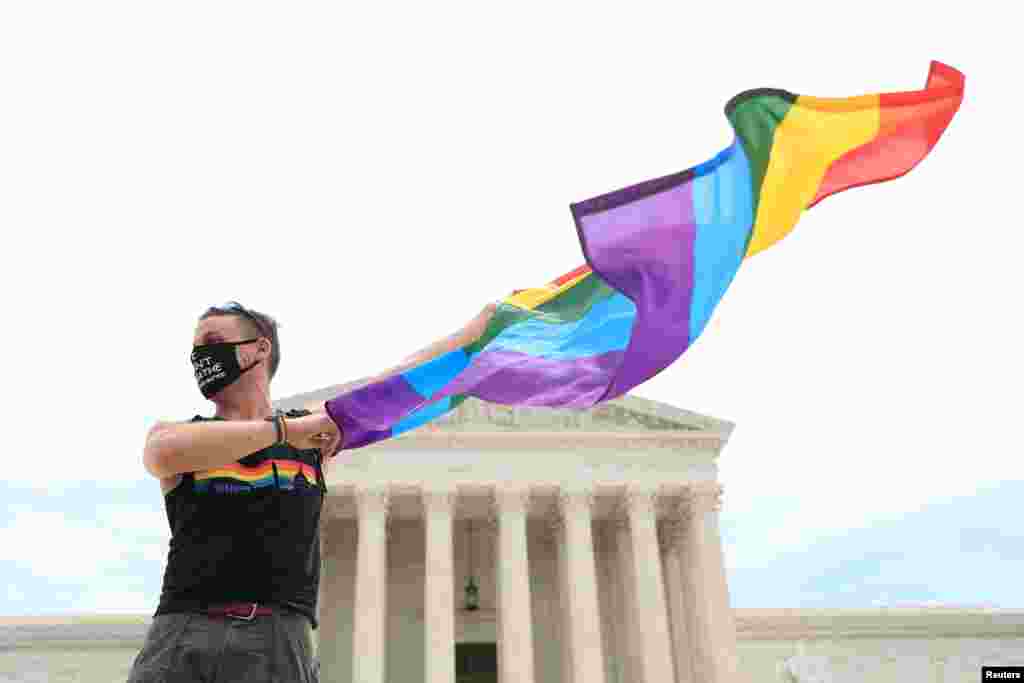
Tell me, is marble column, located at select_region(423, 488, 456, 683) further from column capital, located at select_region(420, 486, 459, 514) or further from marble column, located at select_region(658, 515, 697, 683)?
marble column, located at select_region(658, 515, 697, 683)

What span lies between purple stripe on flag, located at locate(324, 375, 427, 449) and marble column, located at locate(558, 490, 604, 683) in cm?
2455

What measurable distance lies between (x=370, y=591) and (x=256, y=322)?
24.7 m

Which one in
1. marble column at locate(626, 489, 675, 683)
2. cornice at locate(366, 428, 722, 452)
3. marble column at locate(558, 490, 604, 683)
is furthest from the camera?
cornice at locate(366, 428, 722, 452)

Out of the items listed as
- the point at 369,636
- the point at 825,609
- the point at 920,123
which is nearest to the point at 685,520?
the point at 825,609

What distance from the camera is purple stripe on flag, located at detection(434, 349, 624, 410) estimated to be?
5266mm

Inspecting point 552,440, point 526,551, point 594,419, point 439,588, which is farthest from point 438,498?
point 594,419

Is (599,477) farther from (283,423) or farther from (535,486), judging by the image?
(283,423)

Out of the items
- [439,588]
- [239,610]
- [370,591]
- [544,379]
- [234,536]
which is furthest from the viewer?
[439,588]

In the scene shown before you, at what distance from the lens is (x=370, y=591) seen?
89.3ft

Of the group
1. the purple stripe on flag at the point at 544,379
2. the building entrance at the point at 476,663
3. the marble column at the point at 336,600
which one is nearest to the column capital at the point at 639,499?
the building entrance at the point at 476,663

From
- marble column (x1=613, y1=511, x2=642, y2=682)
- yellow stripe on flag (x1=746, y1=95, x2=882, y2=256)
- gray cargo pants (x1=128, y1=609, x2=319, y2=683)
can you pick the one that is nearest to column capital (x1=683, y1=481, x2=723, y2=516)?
marble column (x1=613, y1=511, x2=642, y2=682)

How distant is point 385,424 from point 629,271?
6.20 feet

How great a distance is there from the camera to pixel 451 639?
2686 cm

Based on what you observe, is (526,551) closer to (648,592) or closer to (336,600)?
(648,592)
